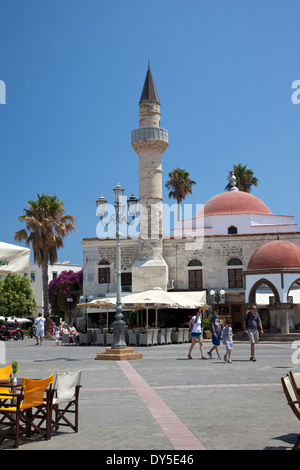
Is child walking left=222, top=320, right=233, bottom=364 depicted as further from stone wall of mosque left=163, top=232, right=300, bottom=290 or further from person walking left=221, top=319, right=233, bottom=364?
stone wall of mosque left=163, top=232, right=300, bottom=290

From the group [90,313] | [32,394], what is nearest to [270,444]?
[32,394]

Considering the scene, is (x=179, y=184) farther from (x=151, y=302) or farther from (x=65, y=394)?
(x=65, y=394)

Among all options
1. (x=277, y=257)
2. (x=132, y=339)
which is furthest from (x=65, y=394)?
(x=277, y=257)

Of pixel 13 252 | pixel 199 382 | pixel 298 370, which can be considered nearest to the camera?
pixel 13 252

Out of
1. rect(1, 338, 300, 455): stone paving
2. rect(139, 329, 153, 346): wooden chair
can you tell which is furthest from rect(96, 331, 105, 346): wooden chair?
rect(1, 338, 300, 455): stone paving

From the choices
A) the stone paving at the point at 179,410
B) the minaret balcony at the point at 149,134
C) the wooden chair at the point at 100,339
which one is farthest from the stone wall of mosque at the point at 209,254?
the stone paving at the point at 179,410

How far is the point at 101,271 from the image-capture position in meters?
37.8

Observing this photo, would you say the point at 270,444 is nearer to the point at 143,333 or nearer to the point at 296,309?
the point at 143,333

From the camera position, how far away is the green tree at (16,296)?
52.5m

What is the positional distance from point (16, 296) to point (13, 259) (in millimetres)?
45932

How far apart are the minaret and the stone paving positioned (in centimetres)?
2133

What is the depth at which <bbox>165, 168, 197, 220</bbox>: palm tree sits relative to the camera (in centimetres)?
5141
